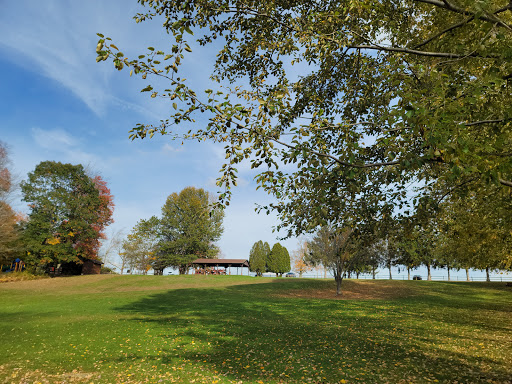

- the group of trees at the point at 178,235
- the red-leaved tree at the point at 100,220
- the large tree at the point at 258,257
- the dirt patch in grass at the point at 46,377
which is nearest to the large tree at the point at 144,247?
the group of trees at the point at 178,235

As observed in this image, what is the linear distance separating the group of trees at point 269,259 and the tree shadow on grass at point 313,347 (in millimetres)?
57237

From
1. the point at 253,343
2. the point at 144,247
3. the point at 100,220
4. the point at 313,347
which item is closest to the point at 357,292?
the point at 313,347

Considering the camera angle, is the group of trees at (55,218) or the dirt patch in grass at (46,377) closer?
the dirt patch in grass at (46,377)

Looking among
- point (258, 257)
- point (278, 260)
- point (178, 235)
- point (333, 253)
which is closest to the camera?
point (333, 253)

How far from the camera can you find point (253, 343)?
10.6m

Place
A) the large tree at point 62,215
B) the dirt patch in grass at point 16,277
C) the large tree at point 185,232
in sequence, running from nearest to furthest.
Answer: the dirt patch in grass at point 16,277
the large tree at point 62,215
the large tree at point 185,232

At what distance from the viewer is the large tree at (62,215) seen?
35625 millimetres

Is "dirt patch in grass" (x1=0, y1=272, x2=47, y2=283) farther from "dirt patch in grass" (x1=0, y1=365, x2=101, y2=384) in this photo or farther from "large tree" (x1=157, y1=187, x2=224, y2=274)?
"dirt patch in grass" (x1=0, y1=365, x2=101, y2=384)

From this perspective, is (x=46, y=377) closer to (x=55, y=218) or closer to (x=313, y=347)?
(x=313, y=347)

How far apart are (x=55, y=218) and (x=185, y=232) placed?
887 inches

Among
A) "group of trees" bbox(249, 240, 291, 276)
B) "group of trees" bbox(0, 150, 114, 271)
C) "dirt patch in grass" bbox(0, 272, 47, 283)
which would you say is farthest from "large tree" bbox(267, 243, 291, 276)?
"dirt patch in grass" bbox(0, 272, 47, 283)

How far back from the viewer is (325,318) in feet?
51.3

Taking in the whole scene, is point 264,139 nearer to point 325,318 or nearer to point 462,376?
point 462,376

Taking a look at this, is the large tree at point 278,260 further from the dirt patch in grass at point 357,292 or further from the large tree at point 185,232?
the dirt patch in grass at point 357,292
